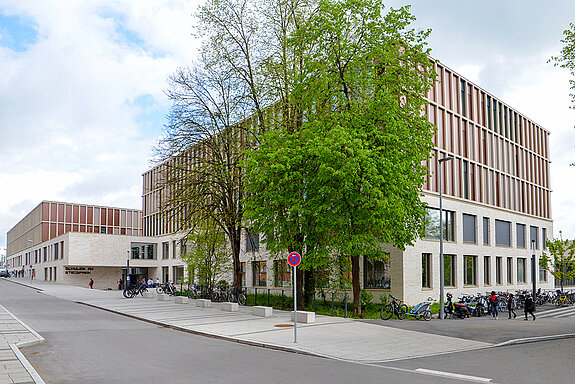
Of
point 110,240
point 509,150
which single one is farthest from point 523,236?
point 110,240

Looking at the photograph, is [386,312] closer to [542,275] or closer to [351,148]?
[351,148]

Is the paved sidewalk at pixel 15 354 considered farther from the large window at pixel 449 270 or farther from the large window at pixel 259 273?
the large window at pixel 449 270

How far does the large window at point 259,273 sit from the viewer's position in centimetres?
4606

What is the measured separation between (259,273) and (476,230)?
18720mm

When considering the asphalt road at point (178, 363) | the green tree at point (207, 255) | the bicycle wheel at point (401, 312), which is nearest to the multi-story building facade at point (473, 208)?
the green tree at point (207, 255)

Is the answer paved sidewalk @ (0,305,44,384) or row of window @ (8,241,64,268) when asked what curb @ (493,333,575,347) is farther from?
row of window @ (8,241,64,268)

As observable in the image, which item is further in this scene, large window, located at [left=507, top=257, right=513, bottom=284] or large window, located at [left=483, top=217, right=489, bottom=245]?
large window, located at [left=507, top=257, right=513, bottom=284]

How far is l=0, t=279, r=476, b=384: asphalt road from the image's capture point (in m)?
10.3

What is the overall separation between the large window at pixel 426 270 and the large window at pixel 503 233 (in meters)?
11.8

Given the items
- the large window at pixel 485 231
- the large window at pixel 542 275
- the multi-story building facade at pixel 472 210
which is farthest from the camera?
the large window at pixel 542 275

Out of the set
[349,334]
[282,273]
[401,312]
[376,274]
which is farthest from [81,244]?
[349,334]

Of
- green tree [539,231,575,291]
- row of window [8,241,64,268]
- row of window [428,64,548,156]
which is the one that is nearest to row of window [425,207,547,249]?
green tree [539,231,575,291]

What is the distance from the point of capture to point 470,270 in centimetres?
3972

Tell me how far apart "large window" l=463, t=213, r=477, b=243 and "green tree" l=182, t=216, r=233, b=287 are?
17.7 metres
